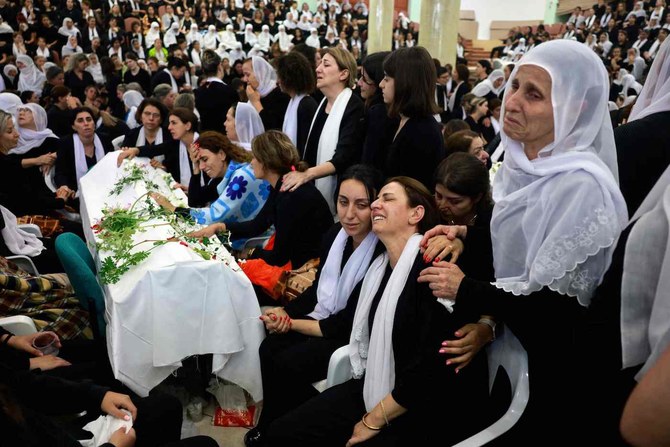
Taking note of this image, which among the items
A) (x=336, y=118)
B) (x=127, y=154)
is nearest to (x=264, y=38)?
(x=127, y=154)

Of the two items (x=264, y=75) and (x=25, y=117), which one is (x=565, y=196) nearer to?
(x=264, y=75)

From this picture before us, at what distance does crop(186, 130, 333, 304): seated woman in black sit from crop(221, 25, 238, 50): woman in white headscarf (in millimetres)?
13719

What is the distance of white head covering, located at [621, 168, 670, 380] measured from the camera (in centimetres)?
102

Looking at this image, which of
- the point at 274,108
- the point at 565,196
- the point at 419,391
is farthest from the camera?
the point at 274,108

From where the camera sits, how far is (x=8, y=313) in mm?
2621

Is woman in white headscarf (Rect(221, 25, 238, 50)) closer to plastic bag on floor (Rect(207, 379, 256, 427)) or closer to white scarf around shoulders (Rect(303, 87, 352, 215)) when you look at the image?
white scarf around shoulders (Rect(303, 87, 352, 215))

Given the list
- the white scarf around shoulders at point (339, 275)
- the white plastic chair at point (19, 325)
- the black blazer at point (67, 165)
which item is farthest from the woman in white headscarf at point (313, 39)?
the white plastic chair at point (19, 325)

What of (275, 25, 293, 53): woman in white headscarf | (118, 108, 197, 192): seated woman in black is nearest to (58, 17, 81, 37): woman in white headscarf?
(275, 25, 293, 53): woman in white headscarf

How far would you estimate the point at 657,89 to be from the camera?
6.10ft

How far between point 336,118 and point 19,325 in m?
2.18

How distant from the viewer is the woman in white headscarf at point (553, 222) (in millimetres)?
1410

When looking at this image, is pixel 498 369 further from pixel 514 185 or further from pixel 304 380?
pixel 304 380

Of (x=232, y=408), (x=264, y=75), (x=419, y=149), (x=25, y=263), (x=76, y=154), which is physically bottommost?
(x=232, y=408)

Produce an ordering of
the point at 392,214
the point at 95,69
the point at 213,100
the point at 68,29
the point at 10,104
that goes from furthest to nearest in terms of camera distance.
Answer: the point at 68,29
the point at 95,69
the point at 213,100
the point at 10,104
the point at 392,214
